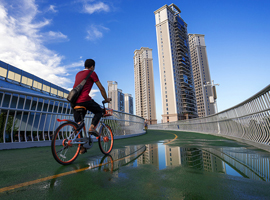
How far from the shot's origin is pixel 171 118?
82125mm

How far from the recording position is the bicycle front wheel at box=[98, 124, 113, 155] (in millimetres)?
3762

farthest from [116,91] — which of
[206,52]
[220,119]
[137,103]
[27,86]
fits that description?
[220,119]

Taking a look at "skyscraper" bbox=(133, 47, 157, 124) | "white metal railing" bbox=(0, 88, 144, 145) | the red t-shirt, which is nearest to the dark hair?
the red t-shirt

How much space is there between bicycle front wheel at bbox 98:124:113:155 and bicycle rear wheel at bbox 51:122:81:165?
2.29 ft

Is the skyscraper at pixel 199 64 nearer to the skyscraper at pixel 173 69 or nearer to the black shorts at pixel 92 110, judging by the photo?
the skyscraper at pixel 173 69

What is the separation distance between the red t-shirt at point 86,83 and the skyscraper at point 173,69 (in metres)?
80.9

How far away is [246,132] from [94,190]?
7.16m

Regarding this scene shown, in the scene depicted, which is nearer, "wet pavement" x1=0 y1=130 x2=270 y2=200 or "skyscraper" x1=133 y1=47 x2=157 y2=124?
"wet pavement" x1=0 y1=130 x2=270 y2=200

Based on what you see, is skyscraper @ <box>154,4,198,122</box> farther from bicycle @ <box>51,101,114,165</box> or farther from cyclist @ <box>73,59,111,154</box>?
bicycle @ <box>51,101,114,165</box>

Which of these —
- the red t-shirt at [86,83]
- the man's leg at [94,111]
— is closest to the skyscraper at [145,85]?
the man's leg at [94,111]

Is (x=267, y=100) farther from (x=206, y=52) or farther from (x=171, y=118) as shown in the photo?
(x=206, y=52)

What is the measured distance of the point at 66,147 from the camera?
2.82 meters

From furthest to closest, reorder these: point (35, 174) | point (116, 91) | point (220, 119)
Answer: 1. point (116, 91)
2. point (220, 119)
3. point (35, 174)

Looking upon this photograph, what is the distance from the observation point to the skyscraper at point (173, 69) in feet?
276
